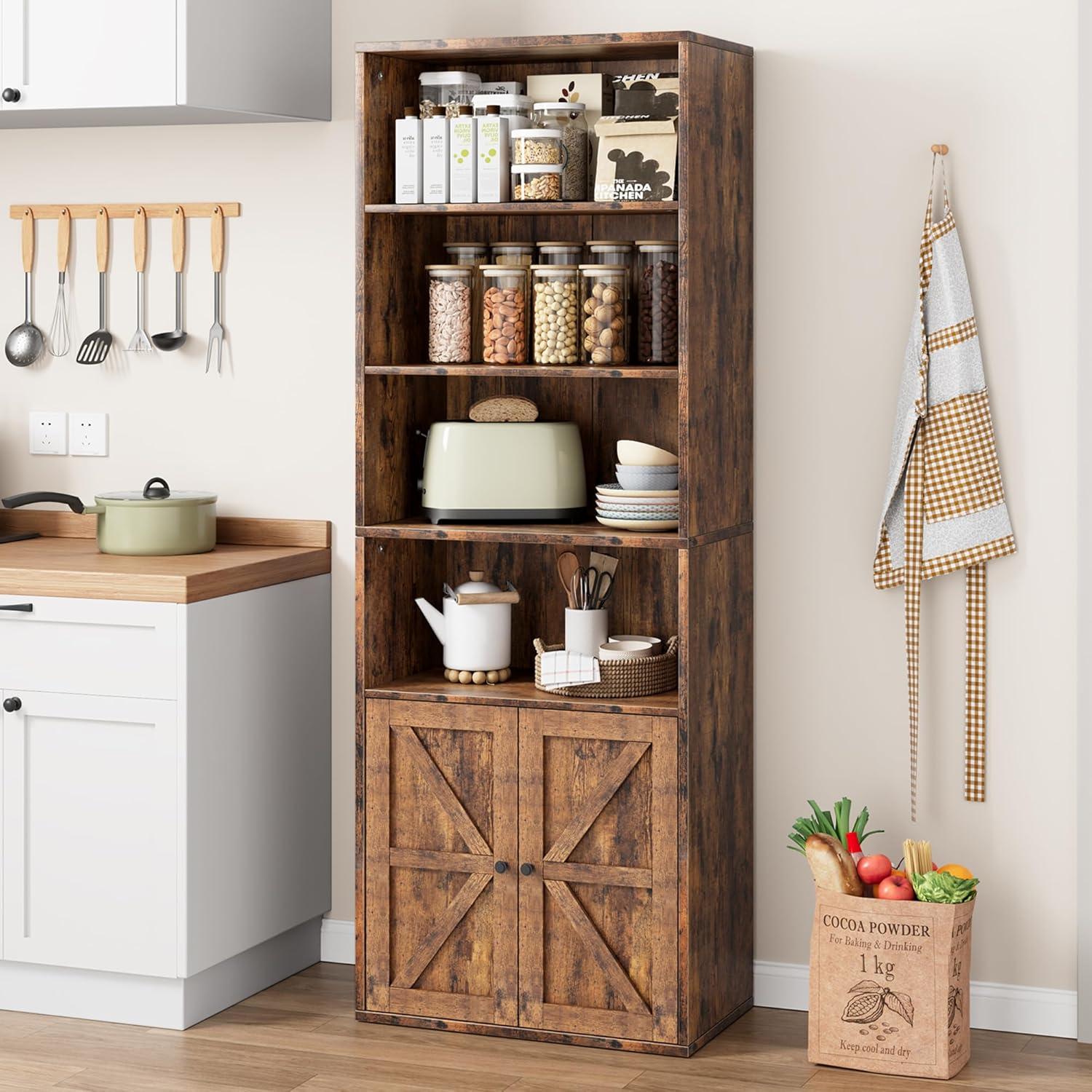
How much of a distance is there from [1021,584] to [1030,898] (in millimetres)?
597

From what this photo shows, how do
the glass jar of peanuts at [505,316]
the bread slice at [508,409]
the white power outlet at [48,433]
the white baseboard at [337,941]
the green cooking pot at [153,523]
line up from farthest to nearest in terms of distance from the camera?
1. the white power outlet at [48,433]
2. the white baseboard at [337,941]
3. the green cooking pot at [153,523]
4. the bread slice at [508,409]
5. the glass jar of peanuts at [505,316]

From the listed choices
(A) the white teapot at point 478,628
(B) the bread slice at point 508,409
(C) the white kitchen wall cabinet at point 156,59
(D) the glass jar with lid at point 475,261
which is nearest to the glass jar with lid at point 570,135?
(D) the glass jar with lid at point 475,261

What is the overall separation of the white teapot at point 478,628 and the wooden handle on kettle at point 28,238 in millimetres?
1269

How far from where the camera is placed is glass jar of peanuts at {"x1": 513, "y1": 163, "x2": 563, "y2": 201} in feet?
10.4

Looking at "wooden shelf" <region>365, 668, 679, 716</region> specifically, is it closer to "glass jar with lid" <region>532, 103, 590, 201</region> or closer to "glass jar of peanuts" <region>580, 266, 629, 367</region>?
"glass jar of peanuts" <region>580, 266, 629, 367</region>

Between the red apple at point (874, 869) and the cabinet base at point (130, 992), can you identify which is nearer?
the red apple at point (874, 869)

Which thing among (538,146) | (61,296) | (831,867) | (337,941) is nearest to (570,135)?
(538,146)

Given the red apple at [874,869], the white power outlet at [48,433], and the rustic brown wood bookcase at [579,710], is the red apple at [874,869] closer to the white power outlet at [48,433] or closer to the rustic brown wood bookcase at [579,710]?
the rustic brown wood bookcase at [579,710]

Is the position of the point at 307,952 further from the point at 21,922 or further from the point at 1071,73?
the point at 1071,73

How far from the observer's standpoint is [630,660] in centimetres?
321

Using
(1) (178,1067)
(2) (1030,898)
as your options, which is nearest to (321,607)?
(1) (178,1067)

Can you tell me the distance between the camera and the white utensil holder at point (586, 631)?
3338mm

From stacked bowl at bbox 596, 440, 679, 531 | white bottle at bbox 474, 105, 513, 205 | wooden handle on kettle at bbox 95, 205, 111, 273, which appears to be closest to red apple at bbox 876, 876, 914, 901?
stacked bowl at bbox 596, 440, 679, 531

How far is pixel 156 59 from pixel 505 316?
32.3 inches
